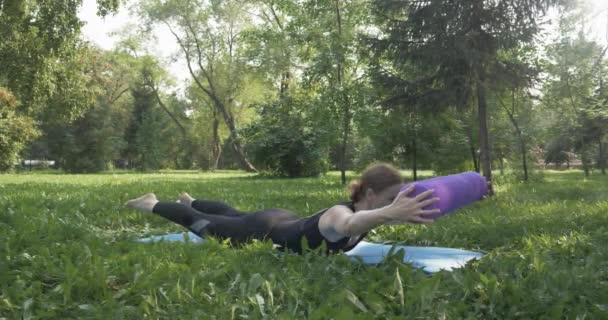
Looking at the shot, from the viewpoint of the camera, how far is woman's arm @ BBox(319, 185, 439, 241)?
9.22ft

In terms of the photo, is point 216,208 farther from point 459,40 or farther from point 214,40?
point 214,40

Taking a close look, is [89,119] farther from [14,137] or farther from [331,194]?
[331,194]

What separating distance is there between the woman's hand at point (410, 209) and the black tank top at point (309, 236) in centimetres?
82

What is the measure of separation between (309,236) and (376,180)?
720 mm

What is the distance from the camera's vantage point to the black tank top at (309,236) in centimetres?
373

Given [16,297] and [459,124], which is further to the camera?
[459,124]

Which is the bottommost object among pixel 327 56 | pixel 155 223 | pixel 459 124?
pixel 155 223

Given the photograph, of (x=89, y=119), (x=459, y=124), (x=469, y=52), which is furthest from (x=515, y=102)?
(x=89, y=119)

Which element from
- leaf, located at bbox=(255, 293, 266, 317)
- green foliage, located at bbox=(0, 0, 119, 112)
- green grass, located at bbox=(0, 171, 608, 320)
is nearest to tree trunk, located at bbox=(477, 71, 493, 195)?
green grass, located at bbox=(0, 171, 608, 320)

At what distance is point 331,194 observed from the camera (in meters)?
10.5

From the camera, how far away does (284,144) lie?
22.5 metres

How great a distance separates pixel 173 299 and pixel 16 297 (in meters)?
0.81

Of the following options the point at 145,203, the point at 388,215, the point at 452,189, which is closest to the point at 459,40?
the point at 452,189

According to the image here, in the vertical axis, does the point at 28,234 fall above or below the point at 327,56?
below
